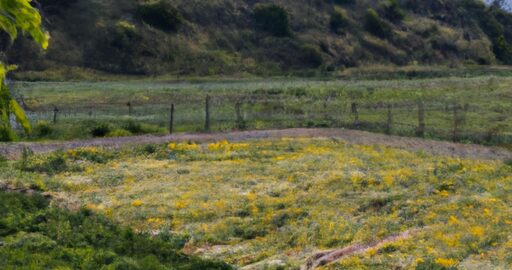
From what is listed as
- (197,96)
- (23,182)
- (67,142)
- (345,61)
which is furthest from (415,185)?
(345,61)

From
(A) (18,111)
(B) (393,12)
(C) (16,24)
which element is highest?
(B) (393,12)

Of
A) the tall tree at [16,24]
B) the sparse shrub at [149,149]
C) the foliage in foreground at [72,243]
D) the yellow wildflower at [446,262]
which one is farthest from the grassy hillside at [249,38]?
the tall tree at [16,24]

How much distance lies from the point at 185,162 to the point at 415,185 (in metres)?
9.57

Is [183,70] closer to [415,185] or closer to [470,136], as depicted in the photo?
[470,136]

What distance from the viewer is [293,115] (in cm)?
4178

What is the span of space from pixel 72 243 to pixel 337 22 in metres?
80.8

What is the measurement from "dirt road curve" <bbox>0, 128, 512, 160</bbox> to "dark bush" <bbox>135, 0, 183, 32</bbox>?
47.2 m

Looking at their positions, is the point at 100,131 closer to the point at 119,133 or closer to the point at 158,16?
the point at 119,133

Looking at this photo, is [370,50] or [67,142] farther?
[370,50]

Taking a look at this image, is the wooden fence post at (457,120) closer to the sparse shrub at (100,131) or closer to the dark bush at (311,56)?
the sparse shrub at (100,131)

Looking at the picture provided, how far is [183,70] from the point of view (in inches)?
2886

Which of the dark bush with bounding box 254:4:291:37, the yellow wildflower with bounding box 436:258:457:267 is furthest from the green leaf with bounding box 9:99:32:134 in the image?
the dark bush with bounding box 254:4:291:37

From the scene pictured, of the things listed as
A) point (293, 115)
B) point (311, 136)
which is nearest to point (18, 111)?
point (311, 136)

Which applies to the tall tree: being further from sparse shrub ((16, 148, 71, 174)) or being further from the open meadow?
sparse shrub ((16, 148, 71, 174))
